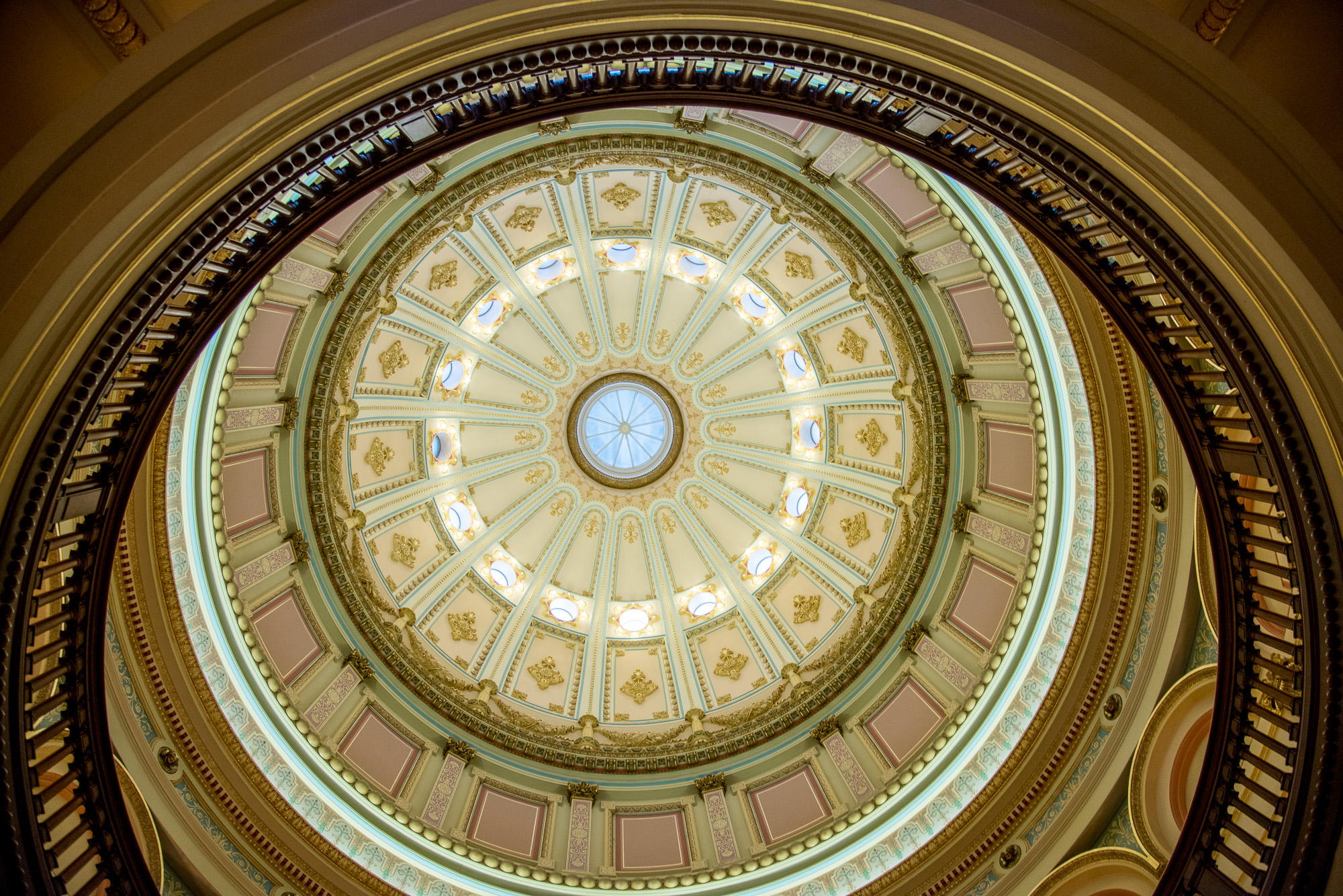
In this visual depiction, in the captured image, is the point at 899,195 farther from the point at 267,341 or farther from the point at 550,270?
the point at 267,341

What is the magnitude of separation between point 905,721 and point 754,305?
1175 cm

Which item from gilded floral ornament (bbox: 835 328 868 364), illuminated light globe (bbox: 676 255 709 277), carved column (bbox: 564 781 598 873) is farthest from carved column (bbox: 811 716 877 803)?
illuminated light globe (bbox: 676 255 709 277)

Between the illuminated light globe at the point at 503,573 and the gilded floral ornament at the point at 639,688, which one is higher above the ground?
the illuminated light globe at the point at 503,573

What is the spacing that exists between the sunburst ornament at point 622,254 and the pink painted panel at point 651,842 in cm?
1451

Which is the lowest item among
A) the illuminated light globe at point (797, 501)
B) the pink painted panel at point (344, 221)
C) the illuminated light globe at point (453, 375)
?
the illuminated light globe at point (797, 501)

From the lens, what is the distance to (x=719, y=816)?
18.1 metres

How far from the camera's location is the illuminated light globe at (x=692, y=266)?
69.9 ft

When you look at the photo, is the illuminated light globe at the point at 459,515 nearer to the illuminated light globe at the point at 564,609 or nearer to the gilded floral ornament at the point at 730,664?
the illuminated light globe at the point at 564,609

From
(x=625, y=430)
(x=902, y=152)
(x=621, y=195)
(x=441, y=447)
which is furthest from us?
(x=625, y=430)

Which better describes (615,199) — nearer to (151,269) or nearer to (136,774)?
(151,269)

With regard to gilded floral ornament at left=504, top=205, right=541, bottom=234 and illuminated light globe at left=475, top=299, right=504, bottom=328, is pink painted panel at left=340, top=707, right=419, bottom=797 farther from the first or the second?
gilded floral ornament at left=504, top=205, right=541, bottom=234

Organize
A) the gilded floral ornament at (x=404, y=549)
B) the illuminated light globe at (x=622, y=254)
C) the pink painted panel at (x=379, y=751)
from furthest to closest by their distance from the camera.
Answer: the illuminated light globe at (x=622, y=254)
the gilded floral ornament at (x=404, y=549)
the pink painted panel at (x=379, y=751)

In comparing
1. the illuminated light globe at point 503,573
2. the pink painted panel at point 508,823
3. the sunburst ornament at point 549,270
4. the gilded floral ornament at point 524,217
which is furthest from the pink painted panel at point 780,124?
the pink painted panel at point 508,823

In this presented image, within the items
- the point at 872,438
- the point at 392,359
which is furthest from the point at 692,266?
the point at 392,359
